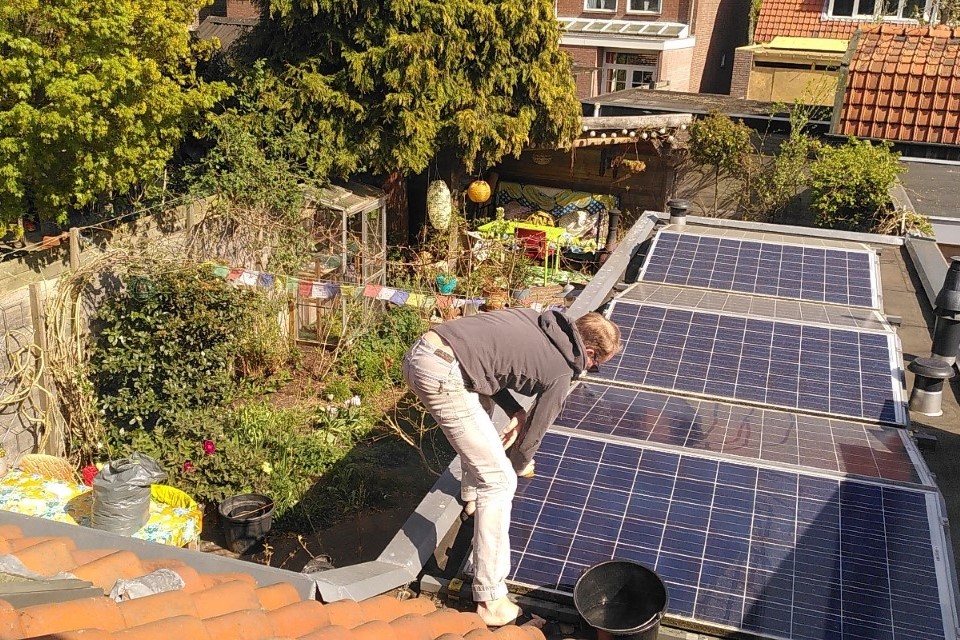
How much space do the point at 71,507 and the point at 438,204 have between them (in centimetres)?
923

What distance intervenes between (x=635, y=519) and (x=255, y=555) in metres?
5.83

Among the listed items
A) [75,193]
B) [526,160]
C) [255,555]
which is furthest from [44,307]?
[526,160]

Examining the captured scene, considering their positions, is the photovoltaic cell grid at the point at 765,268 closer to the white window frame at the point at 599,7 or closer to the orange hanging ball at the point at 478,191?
the orange hanging ball at the point at 478,191

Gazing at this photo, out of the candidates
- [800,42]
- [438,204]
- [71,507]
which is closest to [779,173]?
[438,204]

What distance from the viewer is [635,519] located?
15.8 feet

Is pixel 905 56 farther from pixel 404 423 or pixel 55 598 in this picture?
pixel 55 598

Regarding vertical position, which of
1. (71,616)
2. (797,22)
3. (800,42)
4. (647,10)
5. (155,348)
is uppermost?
(647,10)

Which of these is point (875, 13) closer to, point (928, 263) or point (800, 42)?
point (800, 42)

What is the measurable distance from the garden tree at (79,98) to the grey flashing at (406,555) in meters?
6.34

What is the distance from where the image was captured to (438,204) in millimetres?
16344

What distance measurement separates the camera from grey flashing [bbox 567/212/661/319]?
7.49m

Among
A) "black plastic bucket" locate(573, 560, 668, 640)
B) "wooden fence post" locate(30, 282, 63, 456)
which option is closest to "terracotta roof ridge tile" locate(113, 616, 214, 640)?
"black plastic bucket" locate(573, 560, 668, 640)

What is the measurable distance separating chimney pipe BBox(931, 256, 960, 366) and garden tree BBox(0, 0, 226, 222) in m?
8.21

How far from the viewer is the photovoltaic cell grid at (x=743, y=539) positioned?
162 inches
